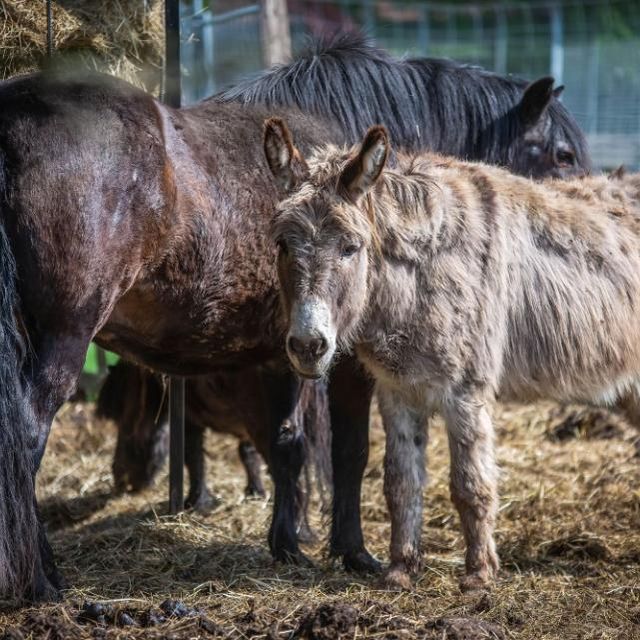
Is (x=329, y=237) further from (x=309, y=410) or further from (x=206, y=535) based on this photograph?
(x=206, y=535)

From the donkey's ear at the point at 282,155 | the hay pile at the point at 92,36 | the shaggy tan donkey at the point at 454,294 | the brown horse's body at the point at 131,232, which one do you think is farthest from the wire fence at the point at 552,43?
the donkey's ear at the point at 282,155

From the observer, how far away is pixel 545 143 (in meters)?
5.61

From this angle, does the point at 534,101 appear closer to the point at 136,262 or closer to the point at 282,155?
the point at 282,155

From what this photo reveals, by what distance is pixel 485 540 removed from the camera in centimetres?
421

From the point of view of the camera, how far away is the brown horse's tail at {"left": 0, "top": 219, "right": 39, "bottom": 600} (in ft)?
12.1

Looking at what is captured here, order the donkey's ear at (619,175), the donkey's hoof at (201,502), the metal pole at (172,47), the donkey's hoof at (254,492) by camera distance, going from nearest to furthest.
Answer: the donkey's ear at (619,175)
the metal pole at (172,47)
the donkey's hoof at (201,502)
the donkey's hoof at (254,492)

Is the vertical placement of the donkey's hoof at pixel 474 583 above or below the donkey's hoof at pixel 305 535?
above

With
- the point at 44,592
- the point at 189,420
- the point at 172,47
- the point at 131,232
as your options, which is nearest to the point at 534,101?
the point at 172,47

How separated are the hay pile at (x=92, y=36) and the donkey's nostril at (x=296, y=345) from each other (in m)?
1.87

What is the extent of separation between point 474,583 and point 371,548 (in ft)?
3.50

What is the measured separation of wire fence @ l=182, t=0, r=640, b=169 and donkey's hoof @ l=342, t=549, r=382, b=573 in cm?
576

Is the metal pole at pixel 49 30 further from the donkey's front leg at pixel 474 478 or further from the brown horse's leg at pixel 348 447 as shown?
the donkey's front leg at pixel 474 478

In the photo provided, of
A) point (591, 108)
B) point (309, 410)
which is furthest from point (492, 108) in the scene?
point (591, 108)

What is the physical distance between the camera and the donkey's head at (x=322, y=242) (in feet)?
12.4
